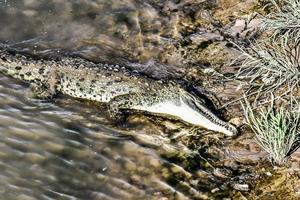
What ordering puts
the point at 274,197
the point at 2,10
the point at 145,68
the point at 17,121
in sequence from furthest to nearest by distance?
the point at 2,10
the point at 145,68
the point at 17,121
the point at 274,197

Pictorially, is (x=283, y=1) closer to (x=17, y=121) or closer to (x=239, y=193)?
(x=239, y=193)

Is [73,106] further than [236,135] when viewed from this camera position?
Yes

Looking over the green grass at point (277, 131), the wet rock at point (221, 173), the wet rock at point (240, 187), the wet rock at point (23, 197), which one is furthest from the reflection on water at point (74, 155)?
the green grass at point (277, 131)

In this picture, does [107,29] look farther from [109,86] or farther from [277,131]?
[277,131]

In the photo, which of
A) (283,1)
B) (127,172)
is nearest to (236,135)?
(127,172)

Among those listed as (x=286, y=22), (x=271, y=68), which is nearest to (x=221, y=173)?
(x=271, y=68)

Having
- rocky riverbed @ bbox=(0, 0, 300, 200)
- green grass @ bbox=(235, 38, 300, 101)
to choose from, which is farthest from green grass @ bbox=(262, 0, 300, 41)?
rocky riverbed @ bbox=(0, 0, 300, 200)

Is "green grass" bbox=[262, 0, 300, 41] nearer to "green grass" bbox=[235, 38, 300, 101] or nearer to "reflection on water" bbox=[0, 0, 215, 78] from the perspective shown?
"green grass" bbox=[235, 38, 300, 101]
